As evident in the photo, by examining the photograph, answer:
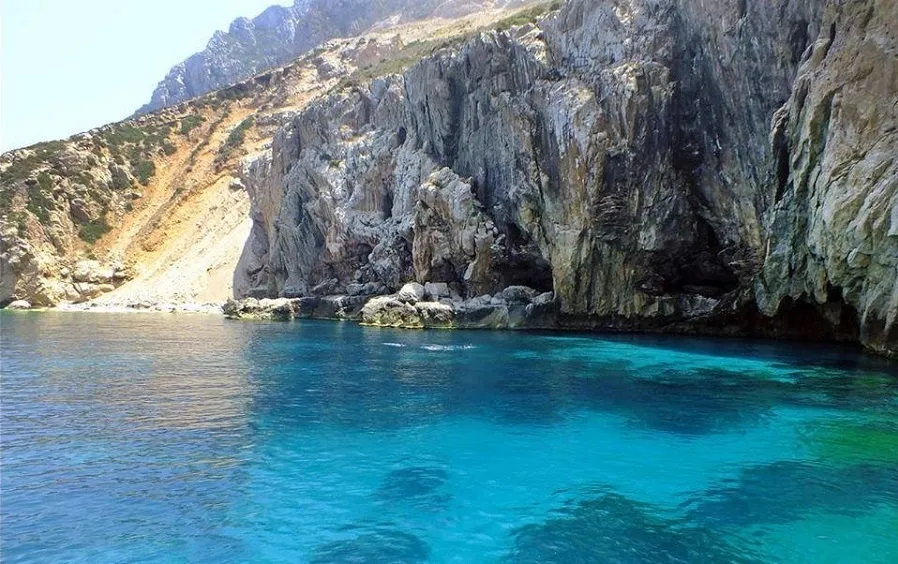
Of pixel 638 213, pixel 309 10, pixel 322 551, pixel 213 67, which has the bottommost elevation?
pixel 322 551

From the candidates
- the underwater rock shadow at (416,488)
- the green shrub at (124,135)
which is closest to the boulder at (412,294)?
the underwater rock shadow at (416,488)

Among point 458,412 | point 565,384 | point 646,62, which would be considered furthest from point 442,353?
point 646,62

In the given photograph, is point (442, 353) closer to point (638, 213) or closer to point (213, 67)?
point (638, 213)

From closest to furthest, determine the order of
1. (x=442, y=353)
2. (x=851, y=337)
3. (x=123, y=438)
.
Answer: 1. (x=123, y=438)
2. (x=442, y=353)
3. (x=851, y=337)

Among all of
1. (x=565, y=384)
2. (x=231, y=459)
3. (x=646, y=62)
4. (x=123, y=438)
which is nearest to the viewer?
(x=231, y=459)

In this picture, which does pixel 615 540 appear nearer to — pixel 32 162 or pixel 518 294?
pixel 518 294

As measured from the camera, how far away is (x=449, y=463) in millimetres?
15906

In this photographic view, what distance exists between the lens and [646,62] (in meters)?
45.7

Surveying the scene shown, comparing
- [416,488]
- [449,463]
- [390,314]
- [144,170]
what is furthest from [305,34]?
[416,488]

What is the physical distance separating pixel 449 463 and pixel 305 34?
7429 inches

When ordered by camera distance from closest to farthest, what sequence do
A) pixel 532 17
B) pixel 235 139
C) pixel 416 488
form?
1. pixel 416 488
2. pixel 532 17
3. pixel 235 139

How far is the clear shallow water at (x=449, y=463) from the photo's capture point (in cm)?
1127

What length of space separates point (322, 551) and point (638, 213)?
40.2 metres

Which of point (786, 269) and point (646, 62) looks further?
point (646, 62)
